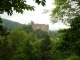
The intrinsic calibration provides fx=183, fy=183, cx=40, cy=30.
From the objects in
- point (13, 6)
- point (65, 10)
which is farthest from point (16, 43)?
point (13, 6)

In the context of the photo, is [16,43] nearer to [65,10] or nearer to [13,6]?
[65,10]

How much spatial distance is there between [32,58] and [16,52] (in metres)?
5.19

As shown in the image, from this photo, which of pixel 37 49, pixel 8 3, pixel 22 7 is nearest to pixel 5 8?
pixel 8 3

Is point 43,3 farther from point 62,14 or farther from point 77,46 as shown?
point 62,14

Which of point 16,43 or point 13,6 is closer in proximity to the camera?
point 13,6

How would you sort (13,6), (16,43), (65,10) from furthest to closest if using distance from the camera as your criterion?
(16,43) < (65,10) < (13,6)

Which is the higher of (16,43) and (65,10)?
(65,10)

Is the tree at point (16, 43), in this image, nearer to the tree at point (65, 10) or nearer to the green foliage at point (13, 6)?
the tree at point (65, 10)

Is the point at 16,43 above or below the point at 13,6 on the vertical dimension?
below

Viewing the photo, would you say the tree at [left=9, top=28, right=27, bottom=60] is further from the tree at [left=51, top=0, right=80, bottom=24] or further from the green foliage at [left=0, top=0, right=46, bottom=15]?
the green foliage at [left=0, top=0, right=46, bottom=15]

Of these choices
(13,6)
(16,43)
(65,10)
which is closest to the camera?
(13,6)

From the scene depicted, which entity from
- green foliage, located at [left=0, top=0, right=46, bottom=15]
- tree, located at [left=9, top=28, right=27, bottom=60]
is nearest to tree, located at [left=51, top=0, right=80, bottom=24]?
green foliage, located at [left=0, top=0, right=46, bottom=15]

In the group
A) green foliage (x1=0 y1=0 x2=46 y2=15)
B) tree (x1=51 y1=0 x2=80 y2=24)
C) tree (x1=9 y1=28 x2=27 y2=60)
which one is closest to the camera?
green foliage (x1=0 y1=0 x2=46 y2=15)

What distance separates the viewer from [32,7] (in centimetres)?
457
